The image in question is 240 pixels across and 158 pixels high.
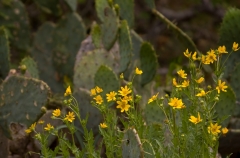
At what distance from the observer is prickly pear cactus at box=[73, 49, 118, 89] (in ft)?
12.1

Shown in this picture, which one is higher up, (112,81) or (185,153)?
(112,81)

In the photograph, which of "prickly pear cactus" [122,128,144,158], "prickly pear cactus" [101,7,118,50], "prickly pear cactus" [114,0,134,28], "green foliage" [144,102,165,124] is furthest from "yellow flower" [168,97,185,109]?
"prickly pear cactus" [114,0,134,28]

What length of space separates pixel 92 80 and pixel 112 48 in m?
0.37

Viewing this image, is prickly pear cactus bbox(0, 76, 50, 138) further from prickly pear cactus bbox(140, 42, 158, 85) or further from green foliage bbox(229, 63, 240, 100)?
green foliage bbox(229, 63, 240, 100)

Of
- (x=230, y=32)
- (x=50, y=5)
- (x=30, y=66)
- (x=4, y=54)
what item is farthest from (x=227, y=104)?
(x=50, y=5)

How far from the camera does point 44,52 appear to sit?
470cm

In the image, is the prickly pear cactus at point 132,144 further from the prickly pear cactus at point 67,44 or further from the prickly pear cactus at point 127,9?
the prickly pear cactus at point 67,44

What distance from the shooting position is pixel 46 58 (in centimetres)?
468

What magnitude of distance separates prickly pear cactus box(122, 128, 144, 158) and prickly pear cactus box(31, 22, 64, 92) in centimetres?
210

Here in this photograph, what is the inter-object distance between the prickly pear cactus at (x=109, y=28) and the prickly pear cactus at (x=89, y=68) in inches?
3.3

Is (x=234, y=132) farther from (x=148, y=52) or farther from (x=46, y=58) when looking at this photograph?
(x=46, y=58)

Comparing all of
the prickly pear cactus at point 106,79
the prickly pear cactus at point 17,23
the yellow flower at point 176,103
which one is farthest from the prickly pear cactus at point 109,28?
the yellow flower at point 176,103

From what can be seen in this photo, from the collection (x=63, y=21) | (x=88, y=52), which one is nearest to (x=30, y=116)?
(x=88, y=52)

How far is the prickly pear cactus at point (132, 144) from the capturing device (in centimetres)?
243
